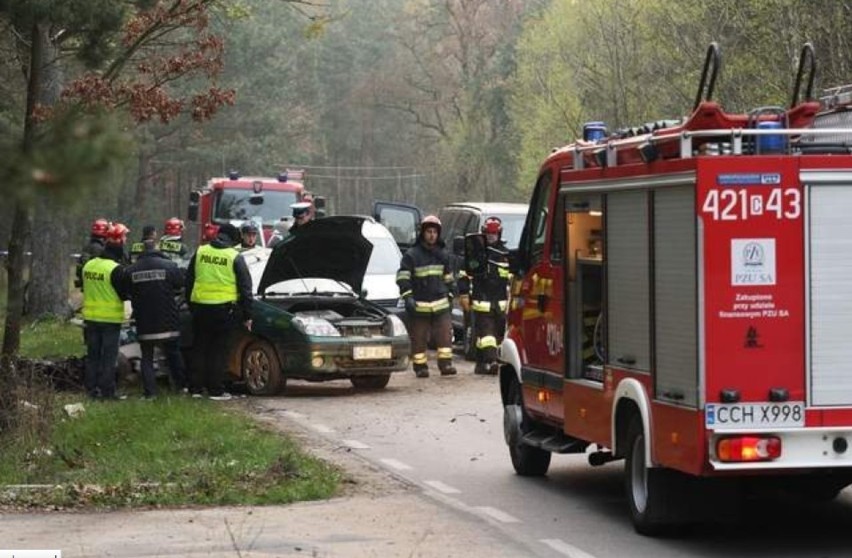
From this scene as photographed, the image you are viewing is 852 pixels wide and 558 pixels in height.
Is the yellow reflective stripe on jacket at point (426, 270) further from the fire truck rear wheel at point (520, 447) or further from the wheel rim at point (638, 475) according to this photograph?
the wheel rim at point (638, 475)

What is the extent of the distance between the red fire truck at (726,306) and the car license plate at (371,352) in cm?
820

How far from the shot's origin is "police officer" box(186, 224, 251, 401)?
735 inches

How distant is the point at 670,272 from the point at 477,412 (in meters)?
8.10

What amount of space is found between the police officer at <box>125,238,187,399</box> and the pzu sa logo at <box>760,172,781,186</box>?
10141 mm

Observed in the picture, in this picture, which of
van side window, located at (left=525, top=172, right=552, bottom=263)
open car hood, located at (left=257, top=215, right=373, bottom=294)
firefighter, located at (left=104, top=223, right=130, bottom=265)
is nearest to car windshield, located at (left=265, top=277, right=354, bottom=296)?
open car hood, located at (left=257, top=215, right=373, bottom=294)

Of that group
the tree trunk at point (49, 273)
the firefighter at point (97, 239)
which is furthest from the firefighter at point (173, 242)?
the tree trunk at point (49, 273)

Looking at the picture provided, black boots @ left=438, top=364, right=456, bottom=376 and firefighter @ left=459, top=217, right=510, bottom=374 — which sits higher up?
firefighter @ left=459, top=217, right=510, bottom=374

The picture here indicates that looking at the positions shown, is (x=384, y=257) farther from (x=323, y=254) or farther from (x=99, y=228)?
(x=99, y=228)

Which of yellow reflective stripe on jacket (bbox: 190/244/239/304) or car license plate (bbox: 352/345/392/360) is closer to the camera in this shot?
yellow reflective stripe on jacket (bbox: 190/244/239/304)

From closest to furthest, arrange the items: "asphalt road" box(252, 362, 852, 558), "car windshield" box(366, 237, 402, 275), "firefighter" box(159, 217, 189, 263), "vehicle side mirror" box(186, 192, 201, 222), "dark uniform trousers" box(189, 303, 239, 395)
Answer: "asphalt road" box(252, 362, 852, 558), "dark uniform trousers" box(189, 303, 239, 395), "firefighter" box(159, 217, 189, 263), "car windshield" box(366, 237, 402, 275), "vehicle side mirror" box(186, 192, 201, 222)

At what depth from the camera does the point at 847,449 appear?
9461 mm

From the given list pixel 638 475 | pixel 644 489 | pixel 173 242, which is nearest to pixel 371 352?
pixel 173 242

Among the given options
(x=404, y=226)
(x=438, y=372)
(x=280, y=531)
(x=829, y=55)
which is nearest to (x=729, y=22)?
(x=829, y=55)

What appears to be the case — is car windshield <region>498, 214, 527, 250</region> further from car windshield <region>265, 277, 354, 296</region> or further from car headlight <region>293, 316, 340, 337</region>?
car headlight <region>293, 316, 340, 337</region>
